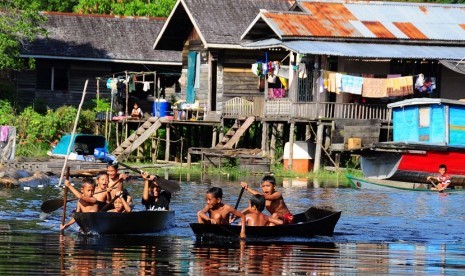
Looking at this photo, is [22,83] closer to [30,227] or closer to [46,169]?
[46,169]

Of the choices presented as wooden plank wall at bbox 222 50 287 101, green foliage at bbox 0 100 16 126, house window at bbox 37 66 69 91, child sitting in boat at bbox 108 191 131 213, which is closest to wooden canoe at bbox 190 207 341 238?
child sitting in boat at bbox 108 191 131 213

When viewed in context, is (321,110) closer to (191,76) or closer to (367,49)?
(367,49)

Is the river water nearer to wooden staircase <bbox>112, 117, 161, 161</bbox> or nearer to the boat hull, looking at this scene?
the boat hull

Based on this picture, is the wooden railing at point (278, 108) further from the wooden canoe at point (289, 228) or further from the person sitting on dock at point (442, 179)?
the wooden canoe at point (289, 228)

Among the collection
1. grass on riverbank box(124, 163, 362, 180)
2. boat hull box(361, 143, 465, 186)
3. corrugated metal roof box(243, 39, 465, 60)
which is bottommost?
grass on riverbank box(124, 163, 362, 180)

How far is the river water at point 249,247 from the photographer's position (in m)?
17.0

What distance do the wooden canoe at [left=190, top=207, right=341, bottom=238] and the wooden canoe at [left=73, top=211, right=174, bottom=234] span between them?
1149mm

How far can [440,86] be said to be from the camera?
130ft

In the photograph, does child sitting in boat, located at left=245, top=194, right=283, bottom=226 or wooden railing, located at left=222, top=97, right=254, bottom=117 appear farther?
wooden railing, located at left=222, top=97, right=254, bottom=117

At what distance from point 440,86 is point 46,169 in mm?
12618

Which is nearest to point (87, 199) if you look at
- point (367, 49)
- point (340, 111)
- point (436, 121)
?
point (436, 121)

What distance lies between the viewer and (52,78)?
48.8 meters

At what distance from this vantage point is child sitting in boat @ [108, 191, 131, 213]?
2148 centimetres

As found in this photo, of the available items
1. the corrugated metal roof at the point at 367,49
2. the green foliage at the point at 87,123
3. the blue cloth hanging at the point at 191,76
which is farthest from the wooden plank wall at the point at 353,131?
the green foliage at the point at 87,123
